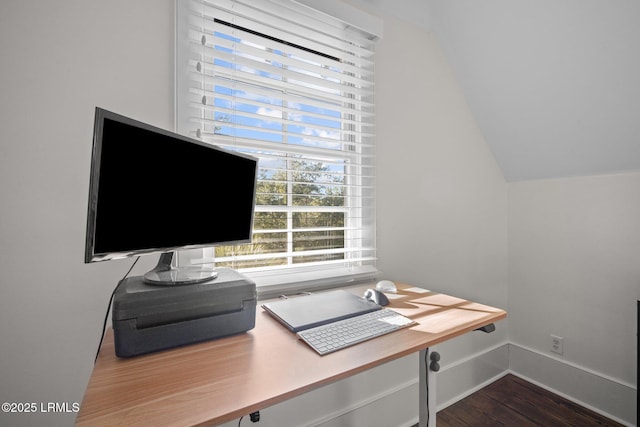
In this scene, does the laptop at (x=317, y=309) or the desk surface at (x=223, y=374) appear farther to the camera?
the laptop at (x=317, y=309)

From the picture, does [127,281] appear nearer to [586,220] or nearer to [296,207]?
[296,207]

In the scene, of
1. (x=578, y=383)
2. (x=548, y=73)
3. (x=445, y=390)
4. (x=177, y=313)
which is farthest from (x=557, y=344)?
(x=177, y=313)

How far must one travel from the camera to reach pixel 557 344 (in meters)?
2.05

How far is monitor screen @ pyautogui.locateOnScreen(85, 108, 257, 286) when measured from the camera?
68cm

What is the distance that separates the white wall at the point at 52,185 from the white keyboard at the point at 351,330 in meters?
0.74

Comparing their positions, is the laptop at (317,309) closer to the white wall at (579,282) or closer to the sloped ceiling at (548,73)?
the sloped ceiling at (548,73)

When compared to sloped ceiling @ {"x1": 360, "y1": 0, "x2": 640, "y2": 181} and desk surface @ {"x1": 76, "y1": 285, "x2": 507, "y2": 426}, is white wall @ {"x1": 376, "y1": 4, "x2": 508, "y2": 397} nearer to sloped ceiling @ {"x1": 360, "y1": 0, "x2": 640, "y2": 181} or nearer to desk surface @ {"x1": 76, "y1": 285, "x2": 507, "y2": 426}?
sloped ceiling @ {"x1": 360, "y1": 0, "x2": 640, "y2": 181}

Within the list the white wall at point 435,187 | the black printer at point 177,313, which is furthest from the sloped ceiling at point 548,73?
the black printer at point 177,313

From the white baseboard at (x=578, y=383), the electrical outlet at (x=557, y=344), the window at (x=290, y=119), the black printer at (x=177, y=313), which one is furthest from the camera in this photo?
the electrical outlet at (x=557, y=344)

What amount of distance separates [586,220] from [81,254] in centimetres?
264

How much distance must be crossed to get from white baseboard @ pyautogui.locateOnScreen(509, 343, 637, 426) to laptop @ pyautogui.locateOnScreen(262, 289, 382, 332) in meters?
1.74

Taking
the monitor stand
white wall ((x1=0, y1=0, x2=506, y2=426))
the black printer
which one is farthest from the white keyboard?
white wall ((x1=0, y1=0, x2=506, y2=426))

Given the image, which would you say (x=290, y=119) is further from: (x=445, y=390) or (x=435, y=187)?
(x=445, y=390)

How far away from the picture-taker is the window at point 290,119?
1.27m
